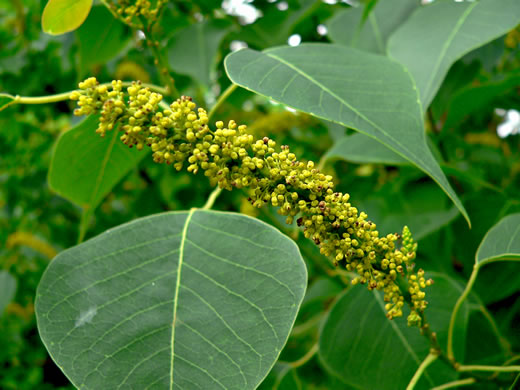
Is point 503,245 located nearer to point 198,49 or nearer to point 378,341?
point 378,341

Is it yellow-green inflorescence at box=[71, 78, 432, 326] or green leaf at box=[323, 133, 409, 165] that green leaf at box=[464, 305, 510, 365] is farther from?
yellow-green inflorescence at box=[71, 78, 432, 326]

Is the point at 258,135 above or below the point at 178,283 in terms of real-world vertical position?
below

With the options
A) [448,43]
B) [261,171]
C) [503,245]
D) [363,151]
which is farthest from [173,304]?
[448,43]

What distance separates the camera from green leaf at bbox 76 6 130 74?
124cm

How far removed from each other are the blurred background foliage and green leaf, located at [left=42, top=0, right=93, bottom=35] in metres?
0.41

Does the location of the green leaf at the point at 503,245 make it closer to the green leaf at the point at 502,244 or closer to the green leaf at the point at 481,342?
the green leaf at the point at 502,244

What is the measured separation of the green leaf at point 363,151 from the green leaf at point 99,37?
2.16 feet

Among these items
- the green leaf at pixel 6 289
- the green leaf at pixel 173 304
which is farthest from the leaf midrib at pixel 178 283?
the green leaf at pixel 6 289

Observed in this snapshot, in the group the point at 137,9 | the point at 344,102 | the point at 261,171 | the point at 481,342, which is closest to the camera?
the point at 261,171

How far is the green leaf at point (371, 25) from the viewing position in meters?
1.18

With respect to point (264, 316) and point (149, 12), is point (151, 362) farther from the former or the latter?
point (149, 12)

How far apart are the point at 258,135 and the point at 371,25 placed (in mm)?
783

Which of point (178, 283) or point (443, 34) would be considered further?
point (443, 34)

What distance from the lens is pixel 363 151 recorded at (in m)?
1.10
